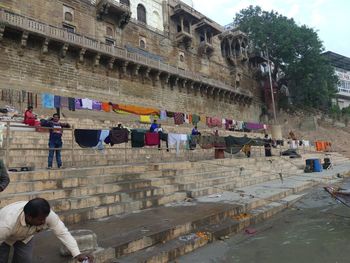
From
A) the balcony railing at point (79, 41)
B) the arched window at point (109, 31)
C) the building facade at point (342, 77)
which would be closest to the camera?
the balcony railing at point (79, 41)

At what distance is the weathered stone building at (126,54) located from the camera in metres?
18.2

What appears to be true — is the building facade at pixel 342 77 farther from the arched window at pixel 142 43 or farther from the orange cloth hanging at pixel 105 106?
the orange cloth hanging at pixel 105 106

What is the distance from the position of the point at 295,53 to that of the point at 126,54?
21473 mm

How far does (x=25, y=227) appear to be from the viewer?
2.83 m

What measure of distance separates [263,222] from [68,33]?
16164mm

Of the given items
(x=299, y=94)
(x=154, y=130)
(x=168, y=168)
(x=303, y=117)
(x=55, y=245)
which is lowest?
(x=55, y=245)

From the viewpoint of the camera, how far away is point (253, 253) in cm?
525

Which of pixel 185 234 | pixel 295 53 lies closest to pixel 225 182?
pixel 185 234

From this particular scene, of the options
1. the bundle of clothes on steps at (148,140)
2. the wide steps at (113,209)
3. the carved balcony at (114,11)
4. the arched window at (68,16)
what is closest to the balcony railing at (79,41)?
the arched window at (68,16)

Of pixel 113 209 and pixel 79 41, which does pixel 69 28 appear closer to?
pixel 79 41

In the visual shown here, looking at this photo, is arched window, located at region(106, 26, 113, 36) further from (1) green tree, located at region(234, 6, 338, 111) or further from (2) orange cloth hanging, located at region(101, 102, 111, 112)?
(1) green tree, located at region(234, 6, 338, 111)

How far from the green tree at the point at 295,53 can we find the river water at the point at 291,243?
31.1 meters

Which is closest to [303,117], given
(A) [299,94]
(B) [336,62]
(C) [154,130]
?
(A) [299,94]

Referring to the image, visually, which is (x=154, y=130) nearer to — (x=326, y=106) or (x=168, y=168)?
(x=168, y=168)
